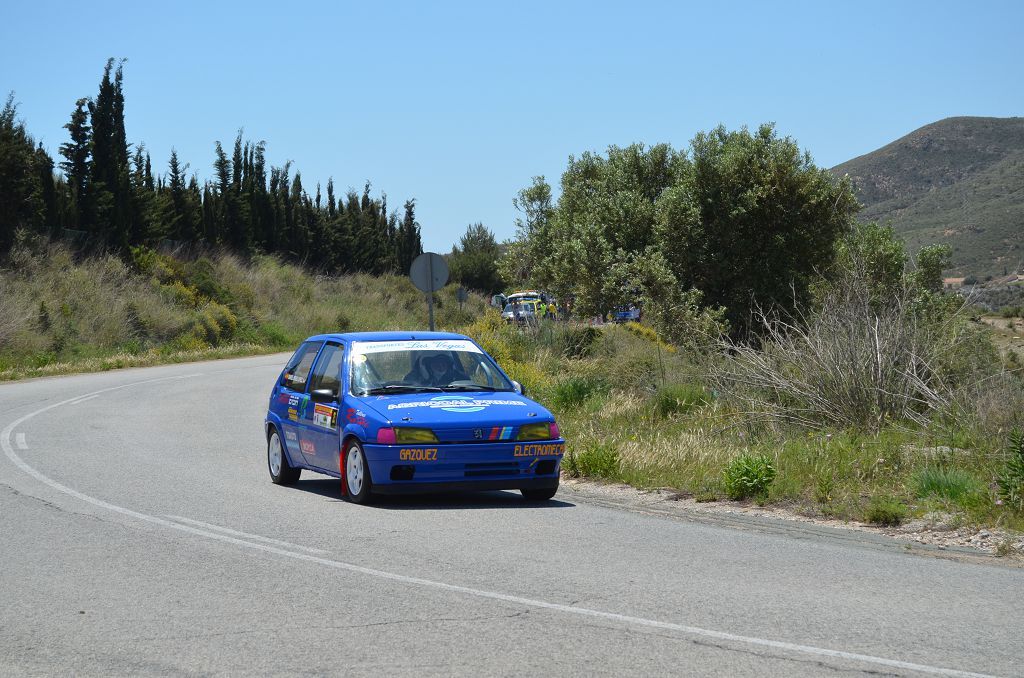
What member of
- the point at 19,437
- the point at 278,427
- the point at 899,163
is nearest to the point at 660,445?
the point at 278,427

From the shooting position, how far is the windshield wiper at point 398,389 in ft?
36.9

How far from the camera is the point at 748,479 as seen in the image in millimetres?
10992

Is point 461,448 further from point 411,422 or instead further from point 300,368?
point 300,368

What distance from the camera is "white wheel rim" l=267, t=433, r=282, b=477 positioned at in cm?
1263

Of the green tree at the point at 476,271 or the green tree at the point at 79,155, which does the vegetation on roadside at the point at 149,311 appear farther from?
the green tree at the point at 476,271

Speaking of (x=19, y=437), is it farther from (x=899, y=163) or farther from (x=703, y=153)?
(x=899, y=163)

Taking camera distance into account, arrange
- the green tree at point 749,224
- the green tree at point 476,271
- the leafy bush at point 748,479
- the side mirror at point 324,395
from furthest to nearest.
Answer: the green tree at point 476,271
the green tree at point 749,224
the side mirror at point 324,395
the leafy bush at point 748,479

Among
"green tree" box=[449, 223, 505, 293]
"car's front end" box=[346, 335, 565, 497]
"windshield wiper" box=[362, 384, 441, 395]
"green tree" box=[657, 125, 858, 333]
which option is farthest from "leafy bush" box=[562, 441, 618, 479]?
"green tree" box=[449, 223, 505, 293]

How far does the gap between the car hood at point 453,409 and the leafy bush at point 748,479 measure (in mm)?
1803

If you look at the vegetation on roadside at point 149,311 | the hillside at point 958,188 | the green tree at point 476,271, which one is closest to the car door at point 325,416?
the vegetation on roadside at point 149,311

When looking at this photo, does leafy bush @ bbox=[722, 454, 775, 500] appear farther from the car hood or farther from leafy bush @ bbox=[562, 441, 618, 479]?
the car hood

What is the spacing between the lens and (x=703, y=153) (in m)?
30.9

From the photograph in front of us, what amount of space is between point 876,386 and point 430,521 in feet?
22.0

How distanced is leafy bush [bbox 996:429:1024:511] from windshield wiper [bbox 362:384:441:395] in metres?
5.03
